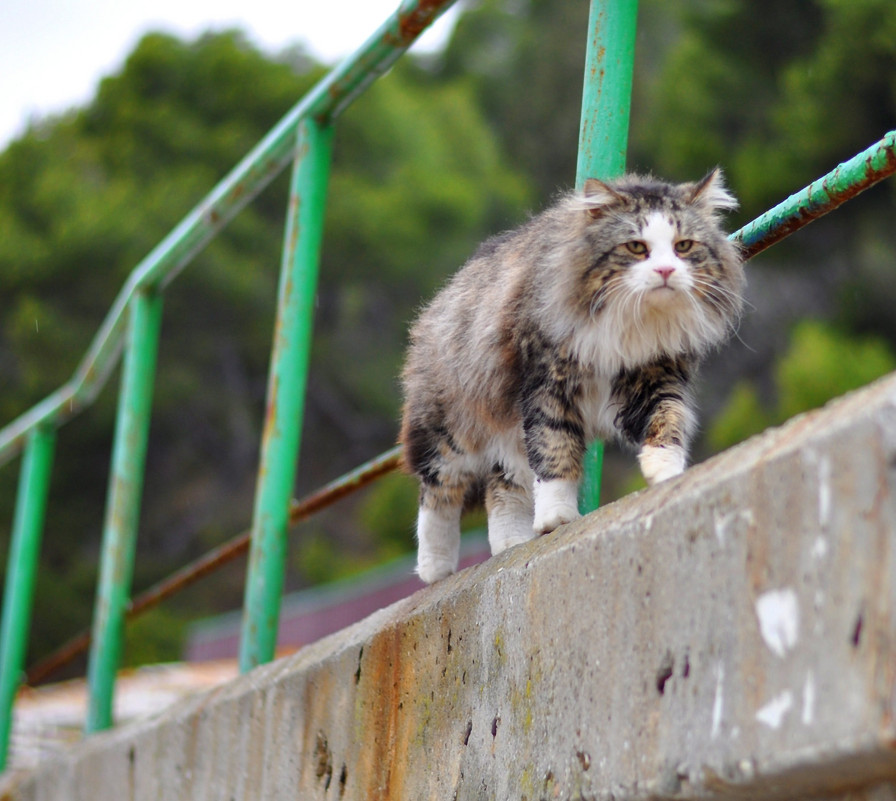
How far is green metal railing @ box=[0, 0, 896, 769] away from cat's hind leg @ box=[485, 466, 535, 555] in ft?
0.77

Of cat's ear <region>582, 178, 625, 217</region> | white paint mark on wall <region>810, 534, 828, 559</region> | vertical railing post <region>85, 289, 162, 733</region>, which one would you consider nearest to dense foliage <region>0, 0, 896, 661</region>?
vertical railing post <region>85, 289, 162, 733</region>

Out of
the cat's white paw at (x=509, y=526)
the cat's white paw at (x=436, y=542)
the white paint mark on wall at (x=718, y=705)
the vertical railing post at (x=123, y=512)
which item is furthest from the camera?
A: the vertical railing post at (x=123, y=512)

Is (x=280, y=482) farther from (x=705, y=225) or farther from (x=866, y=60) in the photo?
(x=866, y=60)

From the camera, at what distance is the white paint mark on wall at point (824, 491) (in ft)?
3.45

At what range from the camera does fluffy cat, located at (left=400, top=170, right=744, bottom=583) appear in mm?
2002

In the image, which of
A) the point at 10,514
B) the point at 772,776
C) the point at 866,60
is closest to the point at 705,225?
the point at 772,776

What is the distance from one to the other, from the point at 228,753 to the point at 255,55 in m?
15.1

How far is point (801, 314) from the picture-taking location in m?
13.7

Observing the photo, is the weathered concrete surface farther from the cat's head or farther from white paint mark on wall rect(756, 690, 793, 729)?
the cat's head

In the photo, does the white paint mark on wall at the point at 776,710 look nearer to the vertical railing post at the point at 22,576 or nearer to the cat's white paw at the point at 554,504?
the cat's white paw at the point at 554,504

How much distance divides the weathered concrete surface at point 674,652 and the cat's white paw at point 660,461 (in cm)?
26

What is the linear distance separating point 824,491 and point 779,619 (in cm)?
13

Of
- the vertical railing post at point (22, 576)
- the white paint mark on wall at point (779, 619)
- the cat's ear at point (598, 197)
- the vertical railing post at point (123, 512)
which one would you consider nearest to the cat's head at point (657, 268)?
the cat's ear at point (598, 197)

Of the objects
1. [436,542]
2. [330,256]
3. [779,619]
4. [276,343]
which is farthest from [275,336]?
[330,256]
